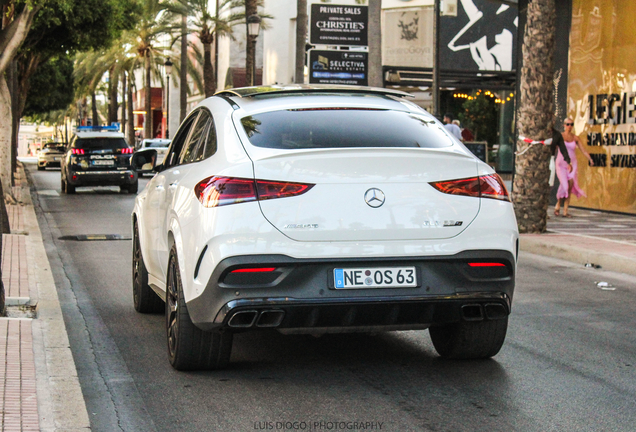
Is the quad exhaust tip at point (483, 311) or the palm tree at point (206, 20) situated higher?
the palm tree at point (206, 20)

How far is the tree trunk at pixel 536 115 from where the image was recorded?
14.8 metres

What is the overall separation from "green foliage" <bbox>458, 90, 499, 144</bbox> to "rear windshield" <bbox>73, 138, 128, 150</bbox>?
1672 centimetres

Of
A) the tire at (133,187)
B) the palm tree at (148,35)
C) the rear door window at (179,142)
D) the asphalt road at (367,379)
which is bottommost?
the tire at (133,187)

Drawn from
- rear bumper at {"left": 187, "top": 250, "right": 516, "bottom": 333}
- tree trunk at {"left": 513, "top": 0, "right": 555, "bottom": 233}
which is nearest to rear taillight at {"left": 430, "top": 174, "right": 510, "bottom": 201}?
rear bumper at {"left": 187, "top": 250, "right": 516, "bottom": 333}

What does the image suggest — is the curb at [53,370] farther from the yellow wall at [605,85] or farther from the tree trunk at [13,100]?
the tree trunk at [13,100]

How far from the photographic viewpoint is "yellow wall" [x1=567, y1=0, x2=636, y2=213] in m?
19.0

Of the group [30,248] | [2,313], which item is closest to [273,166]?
[2,313]

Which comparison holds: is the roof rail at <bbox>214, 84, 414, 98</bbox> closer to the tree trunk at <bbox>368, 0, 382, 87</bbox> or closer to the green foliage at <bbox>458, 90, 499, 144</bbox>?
the tree trunk at <bbox>368, 0, 382, 87</bbox>

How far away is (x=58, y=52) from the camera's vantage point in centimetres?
2959

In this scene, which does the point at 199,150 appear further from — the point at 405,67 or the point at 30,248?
the point at 405,67

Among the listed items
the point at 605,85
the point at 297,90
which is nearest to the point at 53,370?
the point at 297,90

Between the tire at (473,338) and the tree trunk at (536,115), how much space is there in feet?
28.9

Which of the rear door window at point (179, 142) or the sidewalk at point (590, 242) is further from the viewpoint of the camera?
the sidewalk at point (590, 242)

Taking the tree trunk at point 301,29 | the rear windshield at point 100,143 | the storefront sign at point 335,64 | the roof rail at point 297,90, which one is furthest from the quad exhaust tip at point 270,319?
the tree trunk at point 301,29
